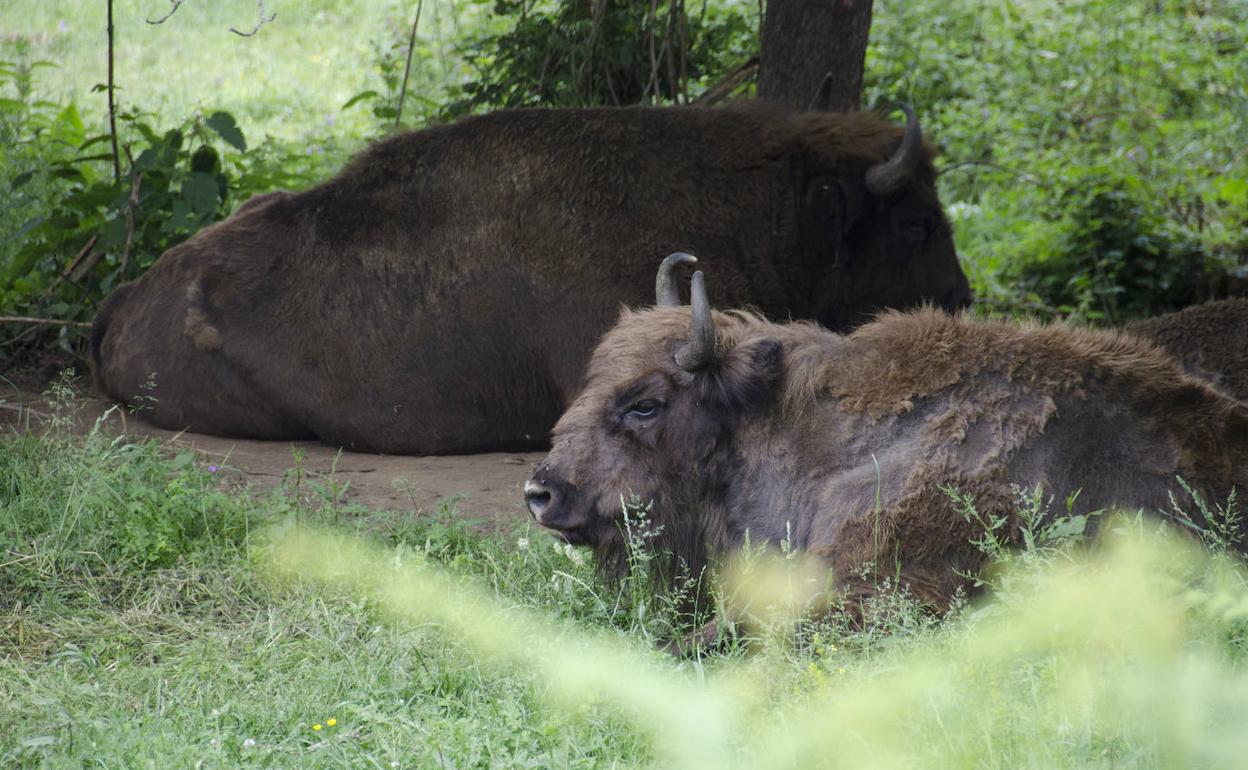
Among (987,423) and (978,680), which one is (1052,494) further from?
(978,680)

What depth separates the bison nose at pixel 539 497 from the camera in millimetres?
4633

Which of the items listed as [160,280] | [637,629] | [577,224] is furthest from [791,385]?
[160,280]

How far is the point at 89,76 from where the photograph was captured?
13820mm

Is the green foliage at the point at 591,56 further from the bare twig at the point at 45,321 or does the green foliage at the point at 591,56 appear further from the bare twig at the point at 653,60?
the bare twig at the point at 45,321

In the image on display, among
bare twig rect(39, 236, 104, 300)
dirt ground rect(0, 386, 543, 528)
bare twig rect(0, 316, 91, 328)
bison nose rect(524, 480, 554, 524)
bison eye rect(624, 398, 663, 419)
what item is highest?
bison eye rect(624, 398, 663, 419)

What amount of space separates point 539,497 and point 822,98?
434 centimetres

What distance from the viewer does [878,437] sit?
4586 mm

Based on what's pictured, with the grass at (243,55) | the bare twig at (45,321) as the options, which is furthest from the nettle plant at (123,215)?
the grass at (243,55)

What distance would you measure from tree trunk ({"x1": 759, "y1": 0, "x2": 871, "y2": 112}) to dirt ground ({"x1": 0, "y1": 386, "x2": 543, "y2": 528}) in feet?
8.86

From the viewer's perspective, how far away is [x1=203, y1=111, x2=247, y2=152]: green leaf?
8.09 meters

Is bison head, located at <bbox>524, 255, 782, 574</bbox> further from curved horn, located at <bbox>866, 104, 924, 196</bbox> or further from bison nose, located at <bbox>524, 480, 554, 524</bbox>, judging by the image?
curved horn, located at <bbox>866, 104, 924, 196</bbox>

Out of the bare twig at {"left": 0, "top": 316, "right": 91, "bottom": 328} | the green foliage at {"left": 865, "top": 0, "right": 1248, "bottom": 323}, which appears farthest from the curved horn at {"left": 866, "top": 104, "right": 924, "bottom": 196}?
the bare twig at {"left": 0, "top": 316, "right": 91, "bottom": 328}

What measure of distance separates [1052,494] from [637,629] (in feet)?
4.34

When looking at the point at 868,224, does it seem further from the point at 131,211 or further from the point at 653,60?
the point at 131,211
